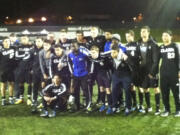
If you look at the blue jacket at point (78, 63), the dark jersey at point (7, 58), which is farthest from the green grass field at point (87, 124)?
the dark jersey at point (7, 58)

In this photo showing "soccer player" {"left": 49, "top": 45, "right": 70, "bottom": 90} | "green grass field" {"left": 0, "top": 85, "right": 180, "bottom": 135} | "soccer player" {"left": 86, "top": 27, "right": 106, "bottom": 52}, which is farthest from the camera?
"soccer player" {"left": 86, "top": 27, "right": 106, "bottom": 52}

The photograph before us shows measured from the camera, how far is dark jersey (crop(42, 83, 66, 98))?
7973mm

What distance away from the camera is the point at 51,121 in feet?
24.5

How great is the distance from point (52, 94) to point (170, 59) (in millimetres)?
3049

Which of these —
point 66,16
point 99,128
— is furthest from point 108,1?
point 99,128

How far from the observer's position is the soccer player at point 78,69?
8.16 meters

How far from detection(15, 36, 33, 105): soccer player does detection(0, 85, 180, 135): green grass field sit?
139 cm

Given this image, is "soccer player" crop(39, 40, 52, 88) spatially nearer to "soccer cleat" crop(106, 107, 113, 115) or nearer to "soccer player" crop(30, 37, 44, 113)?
"soccer player" crop(30, 37, 44, 113)

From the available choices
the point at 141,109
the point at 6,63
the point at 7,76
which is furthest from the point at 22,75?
the point at 141,109

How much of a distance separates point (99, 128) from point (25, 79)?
3.70m

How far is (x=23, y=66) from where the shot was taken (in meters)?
9.44

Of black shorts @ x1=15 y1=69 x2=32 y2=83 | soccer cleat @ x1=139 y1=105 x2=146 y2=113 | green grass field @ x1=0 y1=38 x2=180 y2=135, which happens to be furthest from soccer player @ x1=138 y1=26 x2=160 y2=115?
black shorts @ x1=15 y1=69 x2=32 y2=83

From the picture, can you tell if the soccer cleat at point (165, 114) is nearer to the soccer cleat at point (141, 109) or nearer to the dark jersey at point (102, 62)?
the soccer cleat at point (141, 109)

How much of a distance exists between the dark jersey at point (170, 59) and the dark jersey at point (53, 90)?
2.60 m
